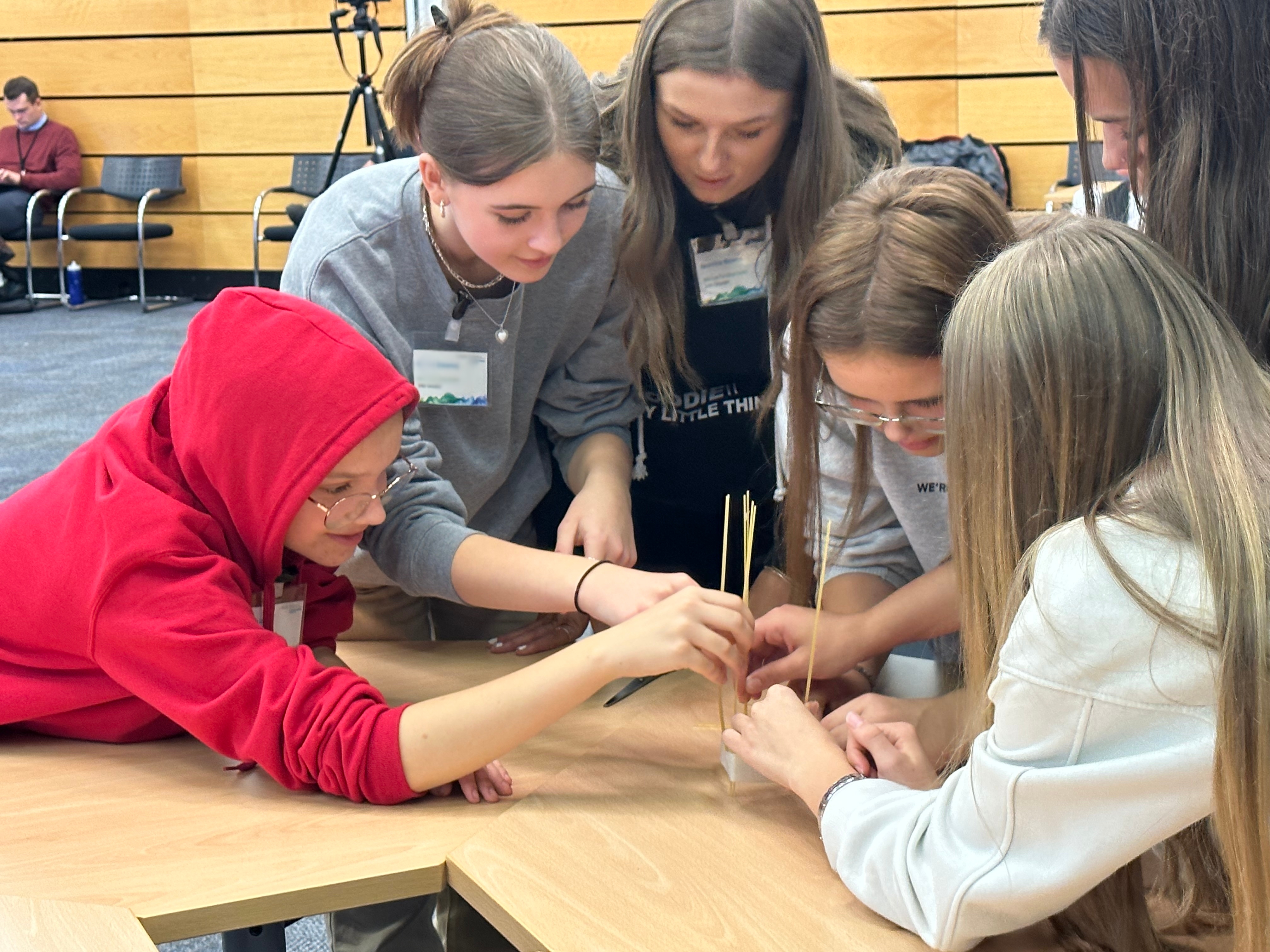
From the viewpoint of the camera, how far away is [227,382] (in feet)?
4.12

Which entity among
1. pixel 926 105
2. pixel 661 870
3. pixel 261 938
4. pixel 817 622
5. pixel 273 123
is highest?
pixel 273 123

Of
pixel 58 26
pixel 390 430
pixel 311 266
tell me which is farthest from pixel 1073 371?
pixel 58 26

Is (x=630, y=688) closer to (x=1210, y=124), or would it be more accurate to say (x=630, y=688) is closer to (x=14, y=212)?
(x=1210, y=124)

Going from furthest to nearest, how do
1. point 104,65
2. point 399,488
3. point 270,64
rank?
point 104,65, point 270,64, point 399,488

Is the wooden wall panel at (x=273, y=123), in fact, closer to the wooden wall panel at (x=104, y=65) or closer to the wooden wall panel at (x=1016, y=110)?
the wooden wall panel at (x=104, y=65)

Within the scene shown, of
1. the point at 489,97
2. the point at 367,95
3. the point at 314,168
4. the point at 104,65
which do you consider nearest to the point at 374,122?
the point at 367,95

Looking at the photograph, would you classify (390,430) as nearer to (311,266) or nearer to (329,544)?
(329,544)

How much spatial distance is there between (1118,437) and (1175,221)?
46 cm

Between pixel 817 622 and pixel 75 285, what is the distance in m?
7.97

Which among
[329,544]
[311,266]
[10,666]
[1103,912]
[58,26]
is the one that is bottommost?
[1103,912]

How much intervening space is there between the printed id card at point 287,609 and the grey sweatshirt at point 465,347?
0.49 ft

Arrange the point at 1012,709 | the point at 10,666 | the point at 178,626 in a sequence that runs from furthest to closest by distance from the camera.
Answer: the point at 10,666 < the point at 178,626 < the point at 1012,709

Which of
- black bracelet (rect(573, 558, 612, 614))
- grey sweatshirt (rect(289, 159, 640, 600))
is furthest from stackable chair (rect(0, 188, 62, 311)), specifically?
black bracelet (rect(573, 558, 612, 614))

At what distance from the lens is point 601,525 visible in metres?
Result: 1.57
